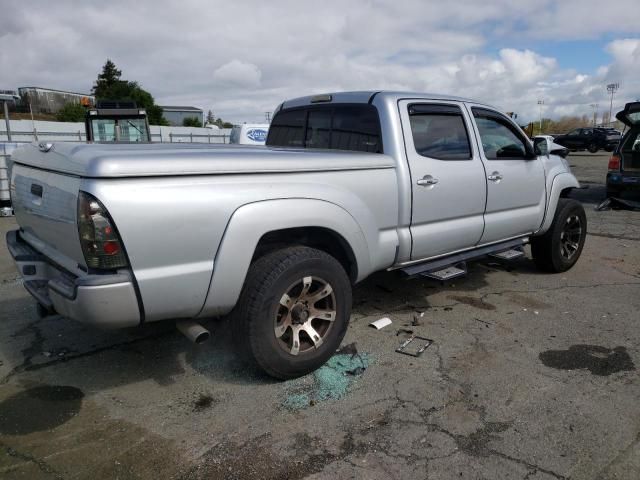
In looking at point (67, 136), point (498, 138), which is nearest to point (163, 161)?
point (498, 138)

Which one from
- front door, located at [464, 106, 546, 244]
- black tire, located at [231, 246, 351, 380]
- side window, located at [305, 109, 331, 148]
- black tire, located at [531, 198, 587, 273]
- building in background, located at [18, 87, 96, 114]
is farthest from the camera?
building in background, located at [18, 87, 96, 114]

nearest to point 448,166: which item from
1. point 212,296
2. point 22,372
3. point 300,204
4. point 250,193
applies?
point 300,204

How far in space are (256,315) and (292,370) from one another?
1.66 ft

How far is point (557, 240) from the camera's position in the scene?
578cm

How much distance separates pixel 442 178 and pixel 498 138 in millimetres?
1257

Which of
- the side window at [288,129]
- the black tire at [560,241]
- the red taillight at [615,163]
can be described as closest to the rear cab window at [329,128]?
the side window at [288,129]

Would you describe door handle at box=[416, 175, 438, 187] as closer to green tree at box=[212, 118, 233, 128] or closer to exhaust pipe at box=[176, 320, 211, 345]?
exhaust pipe at box=[176, 320, 211, 345]

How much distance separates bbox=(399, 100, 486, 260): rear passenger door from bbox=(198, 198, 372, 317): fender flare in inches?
41.5

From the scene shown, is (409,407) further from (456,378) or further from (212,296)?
(212,296)

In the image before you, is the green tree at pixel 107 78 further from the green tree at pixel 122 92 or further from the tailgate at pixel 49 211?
the tailgate at pixel 49 211

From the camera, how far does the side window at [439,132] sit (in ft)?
13.6

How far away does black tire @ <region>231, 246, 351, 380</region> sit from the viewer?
3.11 meters

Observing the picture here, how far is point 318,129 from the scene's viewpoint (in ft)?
15.5

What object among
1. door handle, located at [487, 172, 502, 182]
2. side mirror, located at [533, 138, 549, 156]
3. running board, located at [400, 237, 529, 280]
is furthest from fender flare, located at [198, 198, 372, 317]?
side mirror, located at [533, 138, 549, 156]
